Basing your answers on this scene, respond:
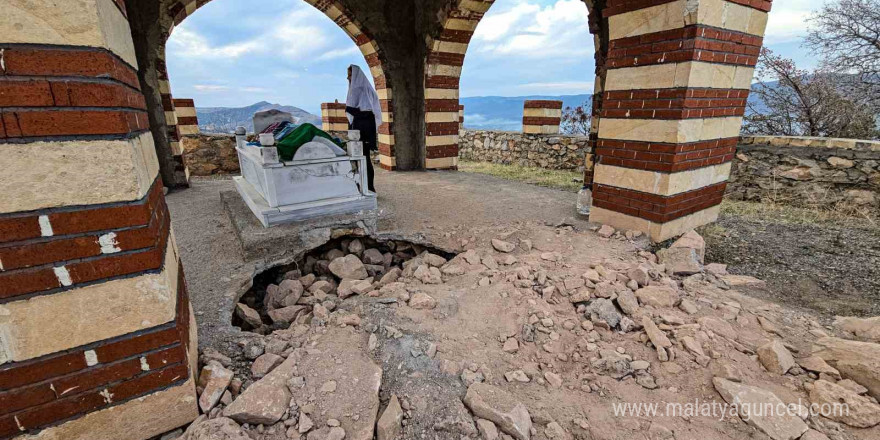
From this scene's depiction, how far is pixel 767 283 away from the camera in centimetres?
295

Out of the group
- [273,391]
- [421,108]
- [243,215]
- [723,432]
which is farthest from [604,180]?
[421,108]

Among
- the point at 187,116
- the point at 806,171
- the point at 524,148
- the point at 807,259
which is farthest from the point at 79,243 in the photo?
the point at 524,148

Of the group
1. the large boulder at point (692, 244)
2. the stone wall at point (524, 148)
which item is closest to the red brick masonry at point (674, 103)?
the large boulder at point (692, 244)

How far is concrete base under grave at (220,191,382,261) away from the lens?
11.1 ft

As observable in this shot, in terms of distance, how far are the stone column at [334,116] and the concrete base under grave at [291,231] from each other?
29.0 feet

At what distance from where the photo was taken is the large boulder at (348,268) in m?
3.40

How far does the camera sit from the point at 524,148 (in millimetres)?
9883

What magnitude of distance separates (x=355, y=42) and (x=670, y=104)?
19.7 ft

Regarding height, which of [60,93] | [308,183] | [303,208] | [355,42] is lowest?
[303,208]

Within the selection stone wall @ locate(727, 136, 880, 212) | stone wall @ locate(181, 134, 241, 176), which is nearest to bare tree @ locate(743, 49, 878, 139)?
stone wall @ locate(727, 136, 880, 212)

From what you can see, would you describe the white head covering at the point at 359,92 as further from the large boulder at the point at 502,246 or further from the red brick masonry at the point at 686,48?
the red brick masonry at the point at 686,48

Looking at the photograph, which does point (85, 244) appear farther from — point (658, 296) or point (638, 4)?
point (638, 4)

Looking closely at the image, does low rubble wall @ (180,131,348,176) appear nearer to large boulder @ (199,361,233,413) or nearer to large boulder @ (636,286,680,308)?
large boulder @ (199,361,233,413)

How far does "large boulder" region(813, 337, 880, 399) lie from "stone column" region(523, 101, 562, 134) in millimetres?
8084
